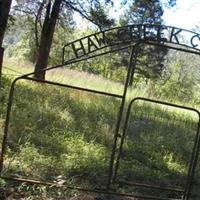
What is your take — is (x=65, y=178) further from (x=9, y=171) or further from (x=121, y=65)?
(x=121, y=65)

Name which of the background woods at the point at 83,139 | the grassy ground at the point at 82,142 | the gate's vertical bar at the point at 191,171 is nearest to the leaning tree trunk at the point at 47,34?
the background woods at the point at 83,139

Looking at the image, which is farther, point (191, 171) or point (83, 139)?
point (83, 139)

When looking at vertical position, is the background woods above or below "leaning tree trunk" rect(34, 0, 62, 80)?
below

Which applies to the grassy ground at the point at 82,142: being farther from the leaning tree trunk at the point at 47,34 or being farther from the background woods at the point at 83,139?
the leaning tree trunk at the point at 47,34

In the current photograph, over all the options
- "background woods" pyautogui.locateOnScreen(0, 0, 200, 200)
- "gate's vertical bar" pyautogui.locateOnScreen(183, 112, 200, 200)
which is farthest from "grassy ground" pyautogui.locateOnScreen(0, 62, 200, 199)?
"gate's vertical bar" pyautogui.locateOnScreen(183, 112, 200, 200)

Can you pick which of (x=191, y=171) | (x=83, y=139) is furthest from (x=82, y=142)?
(x=191, y=171)

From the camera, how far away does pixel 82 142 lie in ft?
25.1

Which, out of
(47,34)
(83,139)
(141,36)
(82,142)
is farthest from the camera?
(47,34)

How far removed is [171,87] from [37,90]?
31.4 meters

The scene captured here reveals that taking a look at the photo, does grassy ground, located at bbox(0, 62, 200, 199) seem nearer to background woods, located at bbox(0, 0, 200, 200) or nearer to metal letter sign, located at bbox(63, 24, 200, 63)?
background woods, located at bbox(0, 0, 200, 200)

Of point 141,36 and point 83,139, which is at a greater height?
point 141,36

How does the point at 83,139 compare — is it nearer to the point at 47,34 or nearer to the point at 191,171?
the point at 191,171

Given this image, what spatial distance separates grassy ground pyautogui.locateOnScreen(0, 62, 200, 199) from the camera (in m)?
6.15

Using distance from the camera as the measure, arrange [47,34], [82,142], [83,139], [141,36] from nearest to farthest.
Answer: [141,36], [82,142], [83,139], [47,34]
